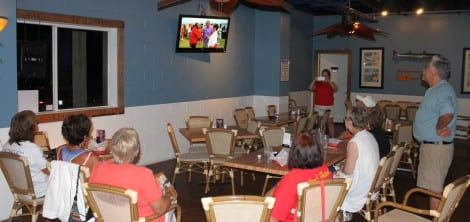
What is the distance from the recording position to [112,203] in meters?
2.92

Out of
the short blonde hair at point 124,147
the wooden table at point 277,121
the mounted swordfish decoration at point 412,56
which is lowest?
the wooden table at point 277,121

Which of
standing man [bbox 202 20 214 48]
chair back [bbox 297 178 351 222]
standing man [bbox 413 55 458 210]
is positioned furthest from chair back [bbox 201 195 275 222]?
standing man [bbox 202 20 214 48]

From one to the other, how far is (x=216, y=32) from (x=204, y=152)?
281cm

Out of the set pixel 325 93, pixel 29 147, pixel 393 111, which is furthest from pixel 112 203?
pixel 393 111

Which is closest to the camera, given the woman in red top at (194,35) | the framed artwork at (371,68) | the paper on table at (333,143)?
the paper on table at (333,143)

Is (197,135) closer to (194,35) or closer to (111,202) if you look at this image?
(194,35)

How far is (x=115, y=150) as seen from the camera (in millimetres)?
2998

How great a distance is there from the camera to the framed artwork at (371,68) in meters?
12.0

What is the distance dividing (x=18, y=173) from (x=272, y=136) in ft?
9.02

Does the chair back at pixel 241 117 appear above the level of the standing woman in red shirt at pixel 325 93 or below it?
below

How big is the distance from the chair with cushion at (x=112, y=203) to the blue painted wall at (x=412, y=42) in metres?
9.96

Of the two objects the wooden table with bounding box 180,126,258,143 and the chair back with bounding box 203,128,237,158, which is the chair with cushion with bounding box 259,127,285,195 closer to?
the chair back with bounding box 203,128,237,158

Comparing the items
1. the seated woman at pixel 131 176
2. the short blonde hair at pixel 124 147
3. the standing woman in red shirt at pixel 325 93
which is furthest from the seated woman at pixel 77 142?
the standing woman in red shirt at pixel 325 93

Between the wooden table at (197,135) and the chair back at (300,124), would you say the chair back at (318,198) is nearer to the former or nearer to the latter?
the wooden table at (197,135)
